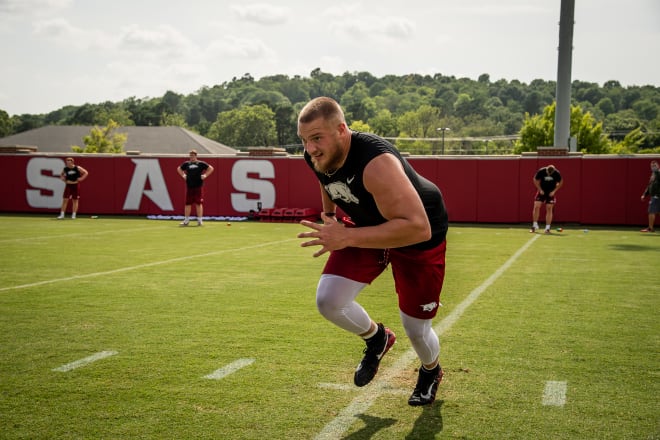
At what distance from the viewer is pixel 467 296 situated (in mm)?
8422

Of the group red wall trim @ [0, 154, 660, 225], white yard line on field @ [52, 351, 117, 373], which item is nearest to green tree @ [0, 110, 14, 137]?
red wall trim @ [0, 154, 660, 225]

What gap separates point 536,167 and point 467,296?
14874mm

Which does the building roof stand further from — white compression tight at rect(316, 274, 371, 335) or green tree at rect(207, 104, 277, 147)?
green tree at rect(207, 104, 277, 147)

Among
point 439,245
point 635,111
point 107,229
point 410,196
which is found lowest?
point 107,229

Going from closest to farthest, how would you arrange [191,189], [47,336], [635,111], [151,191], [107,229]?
[47,336]
[107,229]
[191,189]
[151,191]
[635,111]

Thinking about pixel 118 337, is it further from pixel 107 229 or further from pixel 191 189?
pixel 191 189

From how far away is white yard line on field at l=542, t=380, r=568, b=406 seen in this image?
14.5 feet

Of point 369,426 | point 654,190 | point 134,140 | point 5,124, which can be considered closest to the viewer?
point 369,426

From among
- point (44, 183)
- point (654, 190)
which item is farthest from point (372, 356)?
point (44, 183)

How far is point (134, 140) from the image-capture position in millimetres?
75750

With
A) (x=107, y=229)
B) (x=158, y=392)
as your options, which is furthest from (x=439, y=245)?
(x=107, y=229)

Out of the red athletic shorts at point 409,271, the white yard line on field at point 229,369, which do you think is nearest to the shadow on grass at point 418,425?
the red athletic shorts at point 409,271

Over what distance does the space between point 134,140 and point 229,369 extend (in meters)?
74.3

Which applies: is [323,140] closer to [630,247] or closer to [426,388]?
[426,388]
